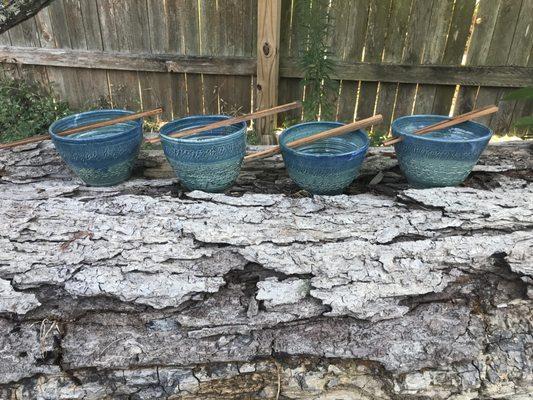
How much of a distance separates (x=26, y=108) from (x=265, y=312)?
3.03 meters

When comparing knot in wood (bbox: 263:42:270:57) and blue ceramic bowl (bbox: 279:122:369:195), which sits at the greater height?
knot in wood (bbox: 263:42:270:57)

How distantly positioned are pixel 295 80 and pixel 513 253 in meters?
2.19

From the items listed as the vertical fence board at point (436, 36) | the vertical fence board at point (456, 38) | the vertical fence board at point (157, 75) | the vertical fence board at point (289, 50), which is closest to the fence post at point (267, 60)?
the vertical fence board at point (289, 50)

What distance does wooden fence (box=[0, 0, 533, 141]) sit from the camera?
280 cm

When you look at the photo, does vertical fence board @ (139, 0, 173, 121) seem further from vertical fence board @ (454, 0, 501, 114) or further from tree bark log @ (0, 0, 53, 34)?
vertical fence board @ (454, 0, 501, 114)

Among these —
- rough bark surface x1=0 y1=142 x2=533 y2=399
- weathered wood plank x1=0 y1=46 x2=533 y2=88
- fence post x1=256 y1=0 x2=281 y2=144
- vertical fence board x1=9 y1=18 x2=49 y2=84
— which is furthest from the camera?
vertical fence board x1=9 y1=18 x2=49 y2=84

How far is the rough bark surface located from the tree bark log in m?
0.67

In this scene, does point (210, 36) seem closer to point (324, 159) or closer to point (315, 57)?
point (315, 57)

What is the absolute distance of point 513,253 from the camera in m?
1.18

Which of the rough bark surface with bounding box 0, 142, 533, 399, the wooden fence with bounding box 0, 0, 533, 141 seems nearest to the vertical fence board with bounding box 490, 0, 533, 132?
the wooden fence with bounding box 0, 0, 533, 141

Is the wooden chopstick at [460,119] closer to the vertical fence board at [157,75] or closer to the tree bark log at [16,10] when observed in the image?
the tree bark log at [16,10]

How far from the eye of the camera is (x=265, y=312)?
110 centimetres

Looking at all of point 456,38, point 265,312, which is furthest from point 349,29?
point 265,312

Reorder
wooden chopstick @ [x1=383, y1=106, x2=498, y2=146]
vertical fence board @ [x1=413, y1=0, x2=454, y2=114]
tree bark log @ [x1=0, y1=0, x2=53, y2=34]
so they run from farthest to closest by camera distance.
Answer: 1. vertical fence board @ [x1=413, y1=0, x2=454, y2=114]
2. wooden chopstick @ [x1=383, y1=106, x2=498, y2=146]
3. tree bark log @ [x1=0, y1=0, x2=53, y2=34]
